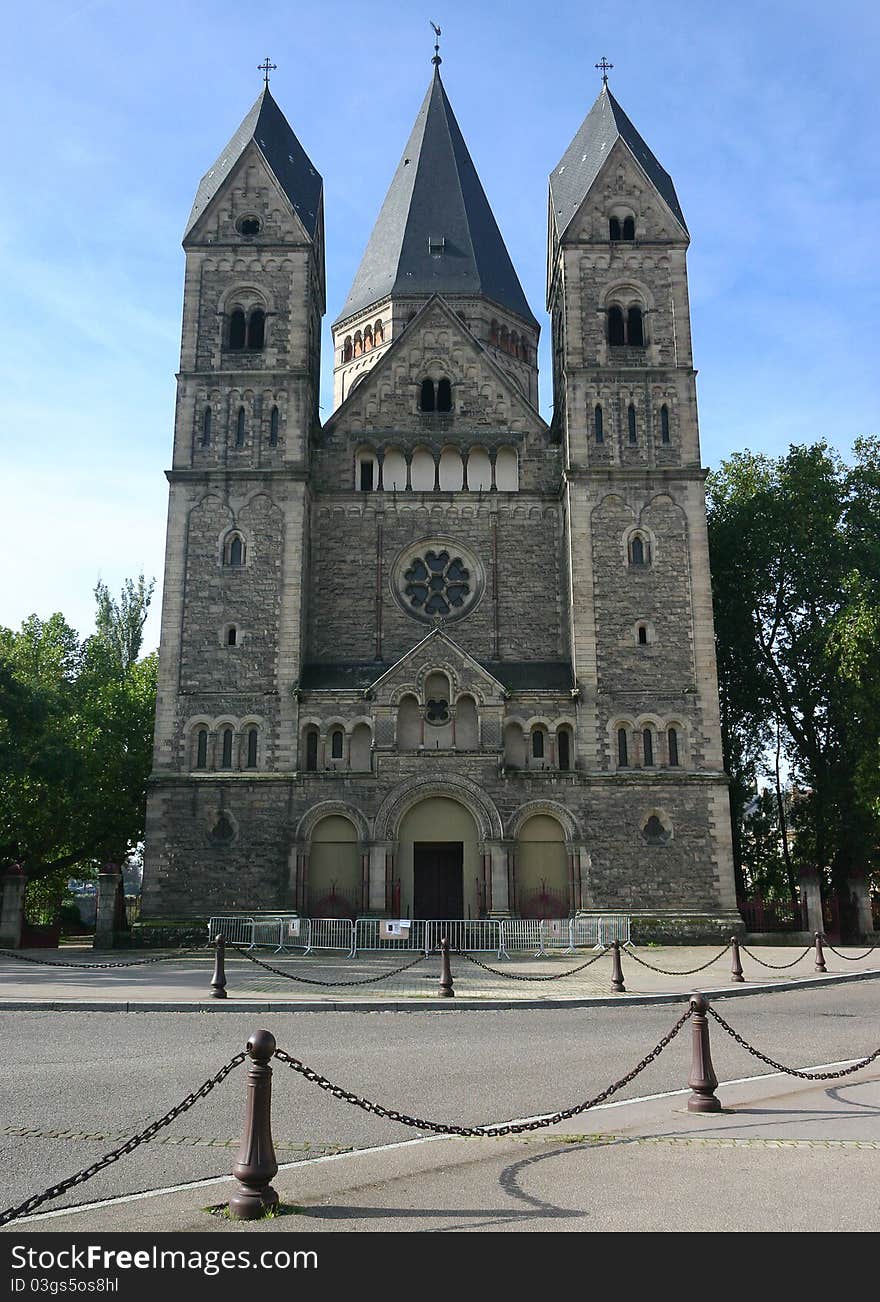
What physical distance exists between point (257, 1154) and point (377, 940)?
852 inches

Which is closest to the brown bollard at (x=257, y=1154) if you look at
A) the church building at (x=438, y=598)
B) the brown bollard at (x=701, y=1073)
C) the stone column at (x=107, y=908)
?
the brown bollard at (x=701, y=1073)

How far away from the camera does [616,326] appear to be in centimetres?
3522

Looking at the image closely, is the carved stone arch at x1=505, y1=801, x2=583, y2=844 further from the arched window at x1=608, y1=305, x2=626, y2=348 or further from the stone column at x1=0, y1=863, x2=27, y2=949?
the arched window at x1=608, y1=305, x2=626, y2=348

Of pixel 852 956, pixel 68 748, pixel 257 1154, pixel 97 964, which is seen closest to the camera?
pixel 257 1154

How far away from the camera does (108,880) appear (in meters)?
28.9

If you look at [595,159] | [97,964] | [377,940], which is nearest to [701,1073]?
[97,964]

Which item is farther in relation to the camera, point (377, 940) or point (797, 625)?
point (797, 625)

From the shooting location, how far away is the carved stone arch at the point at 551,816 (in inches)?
1168

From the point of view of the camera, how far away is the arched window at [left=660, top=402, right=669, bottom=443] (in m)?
33.5

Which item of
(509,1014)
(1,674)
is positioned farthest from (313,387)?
(509,1014)

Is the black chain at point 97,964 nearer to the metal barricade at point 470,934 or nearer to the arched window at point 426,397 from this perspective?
the metal barricade at point 470,934

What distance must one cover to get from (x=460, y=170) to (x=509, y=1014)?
4112 centimetres

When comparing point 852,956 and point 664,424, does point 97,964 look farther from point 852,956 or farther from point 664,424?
point 664,424
